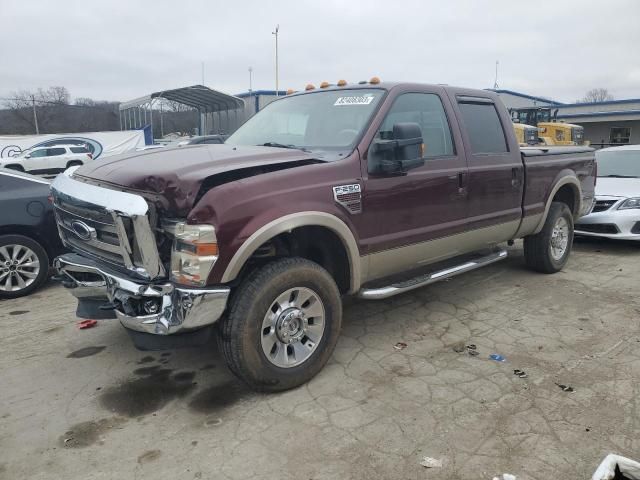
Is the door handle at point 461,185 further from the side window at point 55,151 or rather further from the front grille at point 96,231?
the side window at point 55,151

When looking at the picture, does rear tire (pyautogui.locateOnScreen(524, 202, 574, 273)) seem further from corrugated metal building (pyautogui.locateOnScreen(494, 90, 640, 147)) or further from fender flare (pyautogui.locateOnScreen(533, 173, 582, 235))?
corrugated metal building (pyautogui.locateOnScreen(494, 90, 640, 147))

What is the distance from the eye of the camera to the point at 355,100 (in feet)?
13.1

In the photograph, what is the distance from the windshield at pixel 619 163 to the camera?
26.8 feet

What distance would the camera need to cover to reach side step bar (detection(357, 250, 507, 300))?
3.66m

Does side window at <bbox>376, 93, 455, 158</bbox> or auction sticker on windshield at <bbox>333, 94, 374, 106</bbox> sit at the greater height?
auction sticker on windshield at <bbox>333, 94, 374, 106</bbox>

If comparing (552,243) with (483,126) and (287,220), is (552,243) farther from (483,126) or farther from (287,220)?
(287,220)

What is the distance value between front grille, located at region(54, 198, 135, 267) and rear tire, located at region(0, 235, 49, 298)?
2062 mm

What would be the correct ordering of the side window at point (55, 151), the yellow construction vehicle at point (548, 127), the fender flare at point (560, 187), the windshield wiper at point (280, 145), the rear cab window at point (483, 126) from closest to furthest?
the windshield wiper at point (280, 145), the rear cab window at point (483, 126), the fender flare at point (560, 187), the side window at point (55, 151), the yellow construction vehicle at point (548, 127)

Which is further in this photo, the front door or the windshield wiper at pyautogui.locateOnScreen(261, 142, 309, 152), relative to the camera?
the windshield wiper at pyautogui.locateOnScreen(261, 142, 309, 152)

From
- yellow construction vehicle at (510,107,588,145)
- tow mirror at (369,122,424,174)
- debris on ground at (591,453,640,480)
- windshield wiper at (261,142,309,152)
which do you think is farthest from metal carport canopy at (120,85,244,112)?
debris on ground at (591,453,640,480)

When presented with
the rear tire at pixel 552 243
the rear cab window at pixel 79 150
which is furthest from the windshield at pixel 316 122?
the rear cab window at pixel 79 150

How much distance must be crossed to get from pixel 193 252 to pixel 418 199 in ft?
6.33

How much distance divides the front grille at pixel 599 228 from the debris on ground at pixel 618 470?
5.82 meters

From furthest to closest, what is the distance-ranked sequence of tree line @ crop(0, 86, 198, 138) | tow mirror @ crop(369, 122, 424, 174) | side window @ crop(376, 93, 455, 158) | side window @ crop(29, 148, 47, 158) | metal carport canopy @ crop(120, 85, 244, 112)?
tree line @ crop(0, 86, 198, 138), metal carport canopy @ crop(120, 85, 244, 112), side window @ crop(29, 148, 47, 158), side window @ crop(376, 93, 455, 158), tow mirror @ crop(369, 122, 424, 174)
